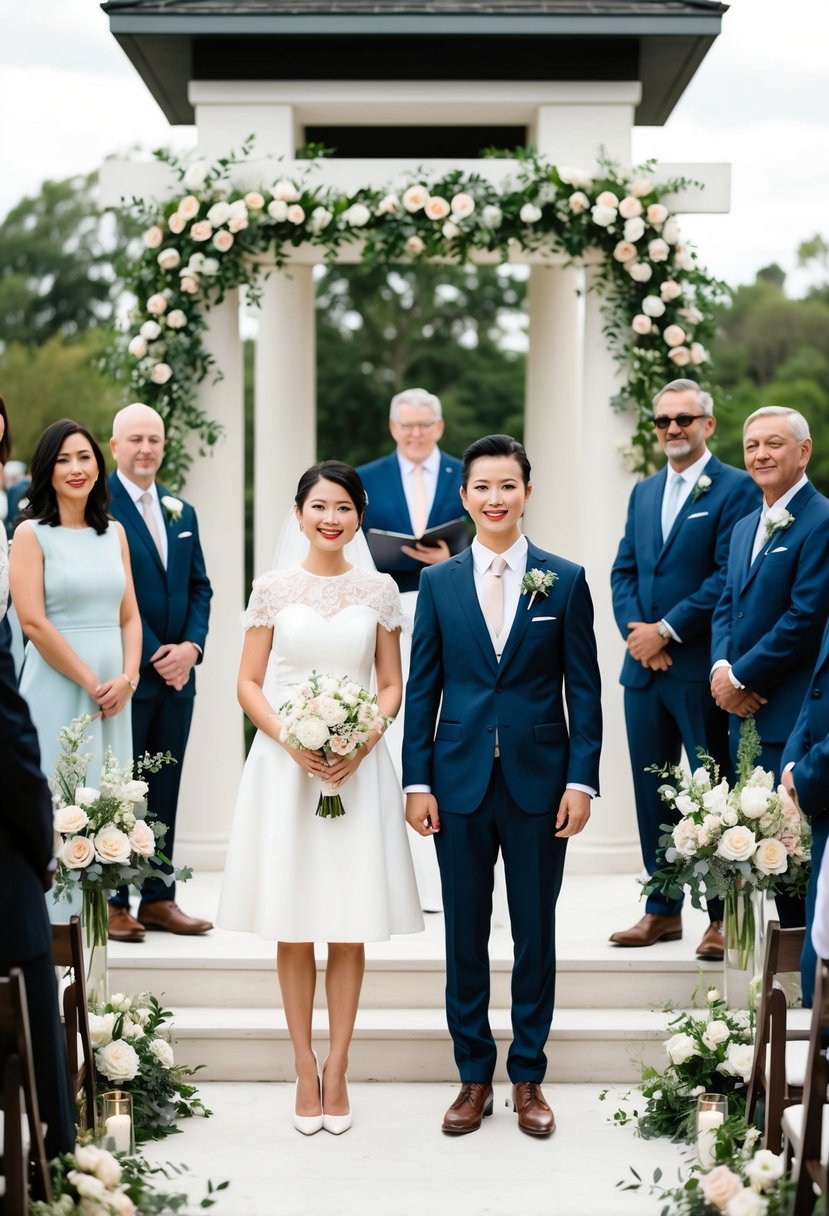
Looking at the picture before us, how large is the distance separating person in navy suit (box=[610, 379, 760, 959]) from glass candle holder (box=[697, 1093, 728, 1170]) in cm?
137

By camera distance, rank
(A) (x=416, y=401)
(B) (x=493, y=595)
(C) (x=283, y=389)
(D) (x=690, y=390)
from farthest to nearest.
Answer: (C) (x=283, y=389), (A) (x=416, y=401), (D) (x=690, y=390), (B) (x=493, y=595)

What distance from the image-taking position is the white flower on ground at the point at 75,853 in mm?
5895

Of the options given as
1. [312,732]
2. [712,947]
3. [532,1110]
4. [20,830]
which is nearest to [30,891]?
[20,830]

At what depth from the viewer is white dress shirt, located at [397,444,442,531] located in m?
8.16

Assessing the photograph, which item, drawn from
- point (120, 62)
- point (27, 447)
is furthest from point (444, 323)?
point (120, 62)

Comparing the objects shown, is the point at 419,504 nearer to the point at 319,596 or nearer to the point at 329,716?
the point at 319,596

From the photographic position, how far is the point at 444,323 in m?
39.2

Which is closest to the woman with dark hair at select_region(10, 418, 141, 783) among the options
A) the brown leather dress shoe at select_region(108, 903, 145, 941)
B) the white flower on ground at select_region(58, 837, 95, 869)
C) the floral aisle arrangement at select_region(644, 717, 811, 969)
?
the white flower on ground at select_region(58, 837, 95, 869)

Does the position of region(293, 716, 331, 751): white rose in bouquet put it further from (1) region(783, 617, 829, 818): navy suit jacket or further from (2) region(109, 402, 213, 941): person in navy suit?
(2) region(109, 402, 213, 941): person in navy suit

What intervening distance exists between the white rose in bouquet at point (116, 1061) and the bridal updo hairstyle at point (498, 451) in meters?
2.49

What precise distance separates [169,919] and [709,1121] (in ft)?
9.82

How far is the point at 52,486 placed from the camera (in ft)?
22.0

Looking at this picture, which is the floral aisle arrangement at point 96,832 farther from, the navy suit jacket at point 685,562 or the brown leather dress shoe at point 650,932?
the navy suit jacket at point 685,562

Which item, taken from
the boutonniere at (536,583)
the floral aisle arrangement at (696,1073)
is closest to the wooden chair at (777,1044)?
the floral aisle arrangement at (696,1073)
